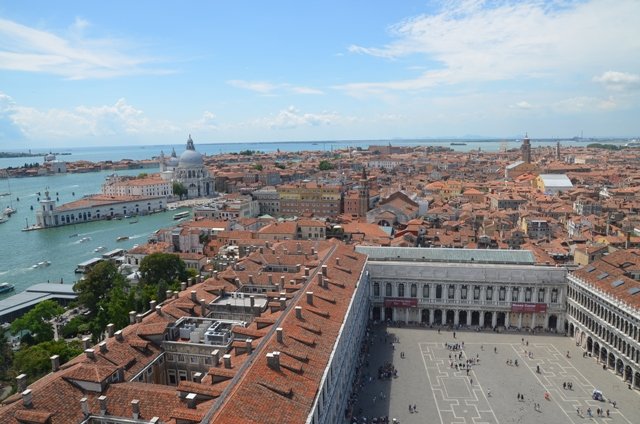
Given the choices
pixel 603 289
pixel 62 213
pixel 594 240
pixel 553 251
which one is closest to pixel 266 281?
pixel 603 289

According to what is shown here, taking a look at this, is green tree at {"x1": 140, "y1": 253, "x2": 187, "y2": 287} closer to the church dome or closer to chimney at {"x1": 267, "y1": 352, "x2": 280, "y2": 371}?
chimney at {"x1": 267, "y1": 352, "x2": 280, "y2": 371}

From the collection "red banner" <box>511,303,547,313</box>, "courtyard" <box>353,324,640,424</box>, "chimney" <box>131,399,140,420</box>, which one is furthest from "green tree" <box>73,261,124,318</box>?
"red banner" <box>511,303,547,313</box>

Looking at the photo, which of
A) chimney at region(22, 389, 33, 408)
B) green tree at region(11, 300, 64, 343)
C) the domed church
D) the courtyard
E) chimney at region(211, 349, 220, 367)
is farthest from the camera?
the domed church

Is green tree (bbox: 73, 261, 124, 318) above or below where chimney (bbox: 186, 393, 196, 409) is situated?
below

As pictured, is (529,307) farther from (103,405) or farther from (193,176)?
(193,176)

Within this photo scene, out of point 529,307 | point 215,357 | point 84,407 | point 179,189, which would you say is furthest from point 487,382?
point 179,189
